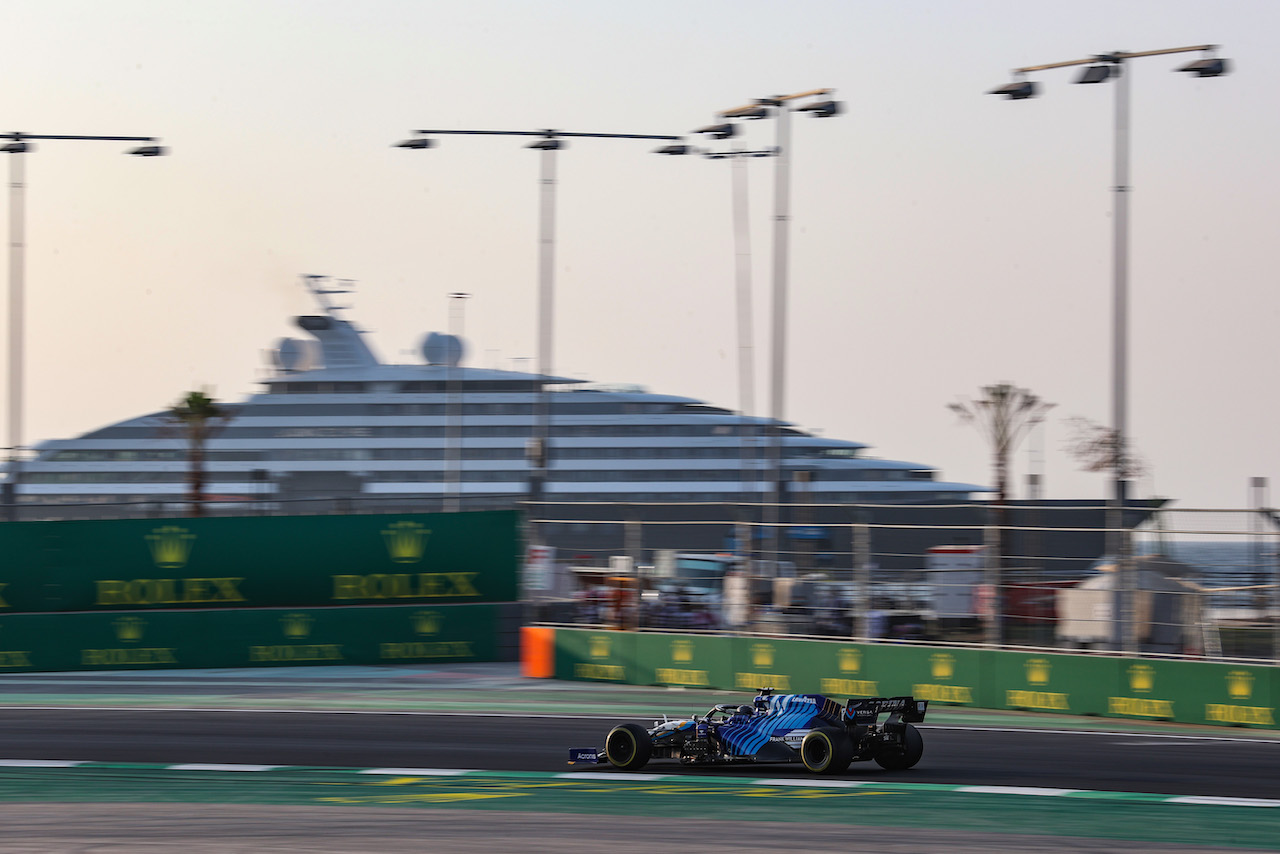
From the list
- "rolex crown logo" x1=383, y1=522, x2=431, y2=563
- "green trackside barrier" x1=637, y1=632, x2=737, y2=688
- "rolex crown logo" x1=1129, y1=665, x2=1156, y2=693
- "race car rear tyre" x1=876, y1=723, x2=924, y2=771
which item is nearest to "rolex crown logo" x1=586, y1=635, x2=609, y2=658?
"green trackside barrier" x1=637, y1=632, x2=737, y2=688

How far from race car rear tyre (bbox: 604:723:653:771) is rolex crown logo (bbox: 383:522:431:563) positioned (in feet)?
33.1

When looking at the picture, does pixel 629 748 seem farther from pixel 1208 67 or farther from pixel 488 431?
pixel 488 431

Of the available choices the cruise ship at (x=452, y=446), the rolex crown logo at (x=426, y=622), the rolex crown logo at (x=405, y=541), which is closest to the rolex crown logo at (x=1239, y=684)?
the rolex crown logo at (x=426, y=622)

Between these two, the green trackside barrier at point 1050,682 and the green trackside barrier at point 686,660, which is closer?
the green trackside barrier at point 1050,682

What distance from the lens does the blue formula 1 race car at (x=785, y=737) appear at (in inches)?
361

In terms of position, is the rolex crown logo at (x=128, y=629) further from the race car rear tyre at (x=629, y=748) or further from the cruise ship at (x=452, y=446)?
the cruise ship at (x=452, y=446)

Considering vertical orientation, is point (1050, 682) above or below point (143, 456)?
below

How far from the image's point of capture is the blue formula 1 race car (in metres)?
9.16

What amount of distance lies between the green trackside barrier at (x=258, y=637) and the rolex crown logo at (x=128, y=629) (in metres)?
0.01

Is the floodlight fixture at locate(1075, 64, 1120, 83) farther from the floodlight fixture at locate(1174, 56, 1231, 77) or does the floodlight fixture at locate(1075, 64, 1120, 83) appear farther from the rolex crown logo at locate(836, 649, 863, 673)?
the rolex crown logo at locate(836, 649, 863, 673)

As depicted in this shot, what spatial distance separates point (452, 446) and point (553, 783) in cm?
5502

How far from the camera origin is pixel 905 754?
9500 millimetres

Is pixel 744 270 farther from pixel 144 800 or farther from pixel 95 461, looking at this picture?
pixel 95 461

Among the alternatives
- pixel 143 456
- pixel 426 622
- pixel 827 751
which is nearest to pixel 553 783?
pixel 827 751
